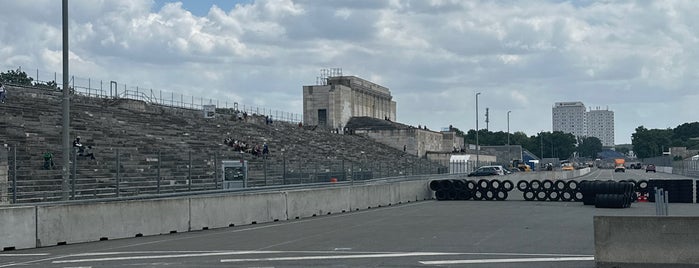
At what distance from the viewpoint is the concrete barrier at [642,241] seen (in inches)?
555

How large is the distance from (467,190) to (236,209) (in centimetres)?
1977

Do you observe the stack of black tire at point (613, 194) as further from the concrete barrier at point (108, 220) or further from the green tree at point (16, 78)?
the green tree at point (16, 78)

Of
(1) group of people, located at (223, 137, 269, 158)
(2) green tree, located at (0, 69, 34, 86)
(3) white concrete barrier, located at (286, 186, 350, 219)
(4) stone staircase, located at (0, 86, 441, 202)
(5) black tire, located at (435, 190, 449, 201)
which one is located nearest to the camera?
(4) stone staircase, located at (0, 86, 441, 202)

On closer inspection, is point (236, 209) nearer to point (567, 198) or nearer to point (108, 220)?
point (108, 220)

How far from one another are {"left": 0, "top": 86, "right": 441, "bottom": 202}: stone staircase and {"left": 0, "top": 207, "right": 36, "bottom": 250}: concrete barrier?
1523 millimetres

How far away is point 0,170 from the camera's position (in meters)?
20.9

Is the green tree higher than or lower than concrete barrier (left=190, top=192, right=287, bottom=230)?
higher

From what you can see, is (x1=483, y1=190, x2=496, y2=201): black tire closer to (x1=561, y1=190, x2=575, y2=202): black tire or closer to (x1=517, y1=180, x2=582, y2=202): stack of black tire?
(x1=517, y1=180, x2=582, y2=202): stack of black tire

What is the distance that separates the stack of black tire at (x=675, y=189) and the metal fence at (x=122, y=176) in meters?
14.4

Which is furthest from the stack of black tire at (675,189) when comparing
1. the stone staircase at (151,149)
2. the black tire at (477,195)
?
the stone staircase at (151,149)

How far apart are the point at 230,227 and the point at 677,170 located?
82.4 meters

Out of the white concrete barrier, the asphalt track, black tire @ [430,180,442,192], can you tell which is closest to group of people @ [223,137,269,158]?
black tire @ [430,180,442,192]

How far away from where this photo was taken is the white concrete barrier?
30219 mm

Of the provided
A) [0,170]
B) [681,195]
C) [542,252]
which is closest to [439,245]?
[542,252]
